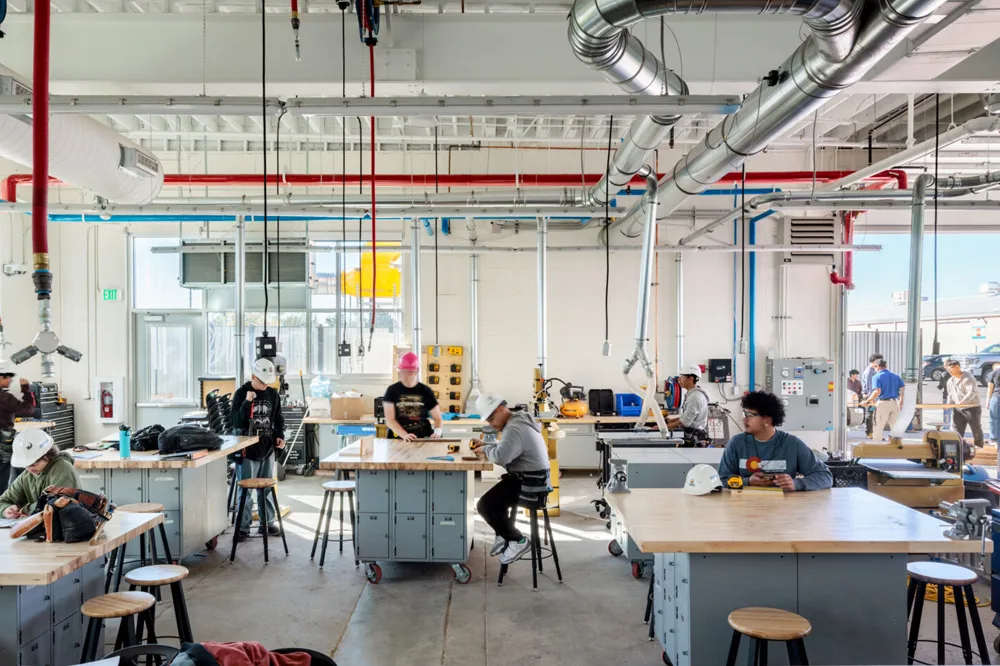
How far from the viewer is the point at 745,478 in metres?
3.81

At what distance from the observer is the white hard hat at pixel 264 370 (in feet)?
15.5

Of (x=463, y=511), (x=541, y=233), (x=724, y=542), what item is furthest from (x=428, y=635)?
(x=541, y=233)

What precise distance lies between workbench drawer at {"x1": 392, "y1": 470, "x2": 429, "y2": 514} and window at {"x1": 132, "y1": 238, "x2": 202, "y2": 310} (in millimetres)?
6341

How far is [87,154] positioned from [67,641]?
320 cm

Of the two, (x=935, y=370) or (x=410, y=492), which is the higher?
(x=935, y=370)

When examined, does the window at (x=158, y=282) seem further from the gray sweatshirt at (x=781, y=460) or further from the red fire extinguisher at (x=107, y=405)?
the gray sweatshirt at (x=781, y=460)

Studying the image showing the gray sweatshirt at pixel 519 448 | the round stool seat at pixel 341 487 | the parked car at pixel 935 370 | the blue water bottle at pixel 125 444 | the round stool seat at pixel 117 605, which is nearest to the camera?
the round stool seat at pixel 117 605

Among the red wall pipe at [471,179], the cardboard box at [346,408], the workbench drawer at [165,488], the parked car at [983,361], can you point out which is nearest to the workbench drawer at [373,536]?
the workbench drawer at [165,488]

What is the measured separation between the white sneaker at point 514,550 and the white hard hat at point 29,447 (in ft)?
10.0

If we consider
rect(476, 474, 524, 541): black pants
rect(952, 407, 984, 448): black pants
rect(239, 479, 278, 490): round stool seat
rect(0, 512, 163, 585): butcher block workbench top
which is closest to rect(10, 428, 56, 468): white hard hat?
rect(0, 512, 163, 585): butcher block workbench top

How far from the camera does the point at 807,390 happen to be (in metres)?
9.23

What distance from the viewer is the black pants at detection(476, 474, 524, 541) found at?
4.85 metres

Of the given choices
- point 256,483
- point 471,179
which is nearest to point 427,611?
point 256,483

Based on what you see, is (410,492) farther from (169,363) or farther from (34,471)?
(169,363)
